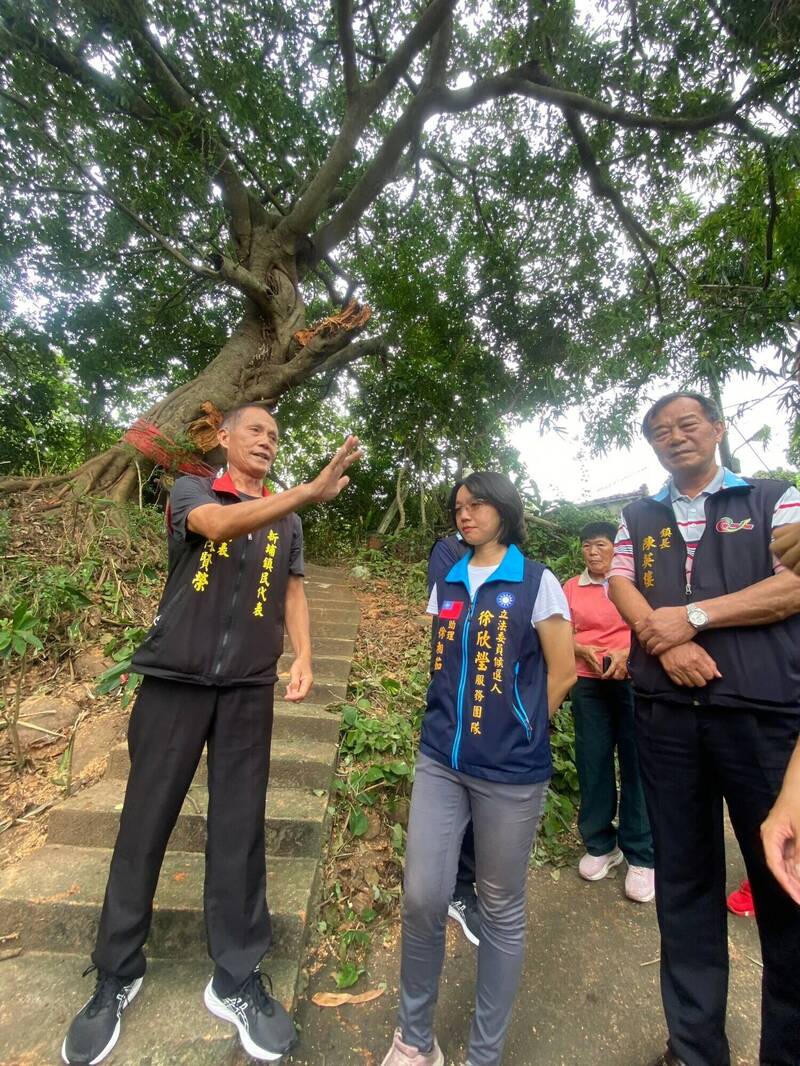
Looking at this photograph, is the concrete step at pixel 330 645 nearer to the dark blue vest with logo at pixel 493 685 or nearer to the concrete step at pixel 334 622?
the concrete step at pixel 334 622

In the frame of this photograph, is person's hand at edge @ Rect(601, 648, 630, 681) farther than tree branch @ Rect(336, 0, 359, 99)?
No

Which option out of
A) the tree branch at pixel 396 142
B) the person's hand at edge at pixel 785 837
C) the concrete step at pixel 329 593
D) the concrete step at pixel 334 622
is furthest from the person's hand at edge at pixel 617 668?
the tree branch at pixel 396 142

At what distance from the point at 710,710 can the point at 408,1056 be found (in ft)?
4.93

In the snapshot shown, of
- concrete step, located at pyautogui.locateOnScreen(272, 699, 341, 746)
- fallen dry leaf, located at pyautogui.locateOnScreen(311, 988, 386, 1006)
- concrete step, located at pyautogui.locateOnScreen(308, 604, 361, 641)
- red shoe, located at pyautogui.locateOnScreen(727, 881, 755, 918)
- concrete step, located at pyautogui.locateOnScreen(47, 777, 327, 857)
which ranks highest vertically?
concrete step, located at pyautogui.locateOnScreen(308, 604, 361, 641)

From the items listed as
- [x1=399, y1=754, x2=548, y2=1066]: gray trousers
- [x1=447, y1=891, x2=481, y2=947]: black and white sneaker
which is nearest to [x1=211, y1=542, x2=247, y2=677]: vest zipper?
[x1=399, y1=754, x2=548, y2=1066]: gray trousers

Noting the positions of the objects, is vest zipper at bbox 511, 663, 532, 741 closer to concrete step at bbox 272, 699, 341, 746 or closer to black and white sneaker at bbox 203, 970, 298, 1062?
black and white sneaker at bbox 203, 970, 298, 1062

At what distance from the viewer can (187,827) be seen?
92.3 inches

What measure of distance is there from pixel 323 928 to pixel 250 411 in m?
2.28

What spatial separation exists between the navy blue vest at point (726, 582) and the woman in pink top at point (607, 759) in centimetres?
84

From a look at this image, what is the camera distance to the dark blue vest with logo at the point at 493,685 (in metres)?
1.58

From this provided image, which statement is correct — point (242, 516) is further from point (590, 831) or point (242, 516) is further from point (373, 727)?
point (590, 831)

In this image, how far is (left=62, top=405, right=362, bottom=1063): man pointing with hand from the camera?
62.2 inches

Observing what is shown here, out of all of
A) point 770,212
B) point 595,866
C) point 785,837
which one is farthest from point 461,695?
point 770,212

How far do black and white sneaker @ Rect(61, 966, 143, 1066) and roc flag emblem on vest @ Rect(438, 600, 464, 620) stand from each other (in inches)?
64.2
